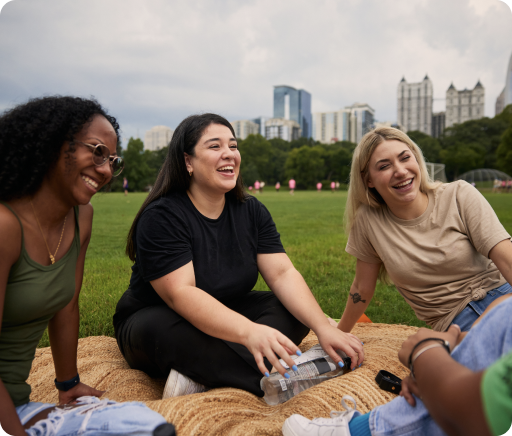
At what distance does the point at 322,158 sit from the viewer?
245 ft

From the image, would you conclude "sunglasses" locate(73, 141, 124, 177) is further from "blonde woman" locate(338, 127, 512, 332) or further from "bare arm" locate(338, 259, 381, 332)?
"bare arm" locate(338, 259, 381, 332)

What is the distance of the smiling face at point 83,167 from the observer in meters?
1.69

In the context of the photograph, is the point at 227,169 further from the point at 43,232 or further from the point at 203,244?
the point at 43,232

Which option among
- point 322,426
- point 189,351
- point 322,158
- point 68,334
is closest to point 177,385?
point 189,351

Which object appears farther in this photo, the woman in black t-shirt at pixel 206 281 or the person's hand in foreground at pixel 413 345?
the woman in black t-shirt at pixel 206 281

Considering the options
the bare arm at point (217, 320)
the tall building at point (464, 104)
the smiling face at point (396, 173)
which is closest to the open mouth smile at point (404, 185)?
the smiling face at point (396, 173)

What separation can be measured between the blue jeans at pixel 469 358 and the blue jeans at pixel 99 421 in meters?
0.81

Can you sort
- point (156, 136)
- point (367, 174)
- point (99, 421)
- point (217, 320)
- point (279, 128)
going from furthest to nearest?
point (279, 128)
point (156, 136)
point (367, 174)
point (217, 320)
point (99, 421)

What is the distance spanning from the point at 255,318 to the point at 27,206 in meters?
1.60

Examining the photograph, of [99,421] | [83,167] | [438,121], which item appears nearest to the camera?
[99,421]

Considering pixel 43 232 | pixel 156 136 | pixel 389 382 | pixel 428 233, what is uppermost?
pixel 156 136

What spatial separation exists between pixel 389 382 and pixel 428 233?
1016 mm

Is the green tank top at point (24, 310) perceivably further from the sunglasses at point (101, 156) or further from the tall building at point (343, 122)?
the tall building at point (343, 122)

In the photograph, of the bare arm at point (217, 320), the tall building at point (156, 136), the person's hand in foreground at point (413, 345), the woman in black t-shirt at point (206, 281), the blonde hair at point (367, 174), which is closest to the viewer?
the person's hand in foreground at point (413, 345)
